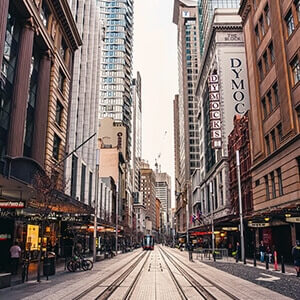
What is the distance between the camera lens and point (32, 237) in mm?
34625

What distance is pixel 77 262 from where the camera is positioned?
90.1 ft

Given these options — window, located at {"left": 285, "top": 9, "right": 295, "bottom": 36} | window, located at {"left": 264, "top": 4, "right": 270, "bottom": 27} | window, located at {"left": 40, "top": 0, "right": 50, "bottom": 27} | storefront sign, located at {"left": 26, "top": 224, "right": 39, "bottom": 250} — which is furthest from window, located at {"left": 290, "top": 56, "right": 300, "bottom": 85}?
storefront sign, located at {"left": 26, "top": 224, "right": 39, "bottom": 250}

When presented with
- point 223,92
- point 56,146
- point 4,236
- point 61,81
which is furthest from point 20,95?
point 223,92

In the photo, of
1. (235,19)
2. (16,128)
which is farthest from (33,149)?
(235,19)

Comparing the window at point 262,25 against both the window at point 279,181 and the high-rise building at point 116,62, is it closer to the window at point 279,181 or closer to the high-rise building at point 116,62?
the window at point 279,181

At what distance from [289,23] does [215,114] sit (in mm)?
34440

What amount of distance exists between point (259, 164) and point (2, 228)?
2837cm

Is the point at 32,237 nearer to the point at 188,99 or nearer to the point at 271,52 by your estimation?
Answer: the point at 271,52

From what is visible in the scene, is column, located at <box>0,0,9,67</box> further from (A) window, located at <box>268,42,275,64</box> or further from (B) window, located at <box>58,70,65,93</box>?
(A) window, located at <box>268,42,275,64</box>

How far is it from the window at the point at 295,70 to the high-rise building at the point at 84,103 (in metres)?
27.5

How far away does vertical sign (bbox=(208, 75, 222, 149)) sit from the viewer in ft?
221

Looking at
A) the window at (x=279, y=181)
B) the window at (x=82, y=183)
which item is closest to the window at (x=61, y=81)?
the window at (x=82, y=183)

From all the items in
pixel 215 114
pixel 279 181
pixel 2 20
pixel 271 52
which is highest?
pixel 215 114

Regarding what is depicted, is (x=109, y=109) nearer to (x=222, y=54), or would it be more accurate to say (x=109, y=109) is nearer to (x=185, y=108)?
(x=185, y=108)
